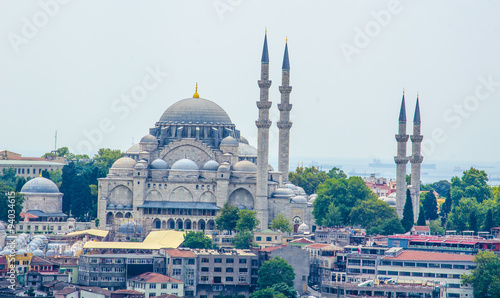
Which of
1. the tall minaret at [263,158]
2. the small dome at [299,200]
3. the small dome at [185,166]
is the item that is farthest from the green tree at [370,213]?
the small dome at [185,166]

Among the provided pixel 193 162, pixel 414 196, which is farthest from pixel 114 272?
pixel 414 196

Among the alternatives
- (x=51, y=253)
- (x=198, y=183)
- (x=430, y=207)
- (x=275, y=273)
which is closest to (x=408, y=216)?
(x=198, y=183)

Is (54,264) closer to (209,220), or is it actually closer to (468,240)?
(209,220)

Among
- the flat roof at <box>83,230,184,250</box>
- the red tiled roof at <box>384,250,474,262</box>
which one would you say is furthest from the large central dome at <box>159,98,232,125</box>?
the red tiled roof at <box>384,250,474,262</box>

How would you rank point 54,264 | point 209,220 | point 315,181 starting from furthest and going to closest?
point 315,181, point 209,220, point 54,264

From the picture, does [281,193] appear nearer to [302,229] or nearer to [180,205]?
[302,229]
